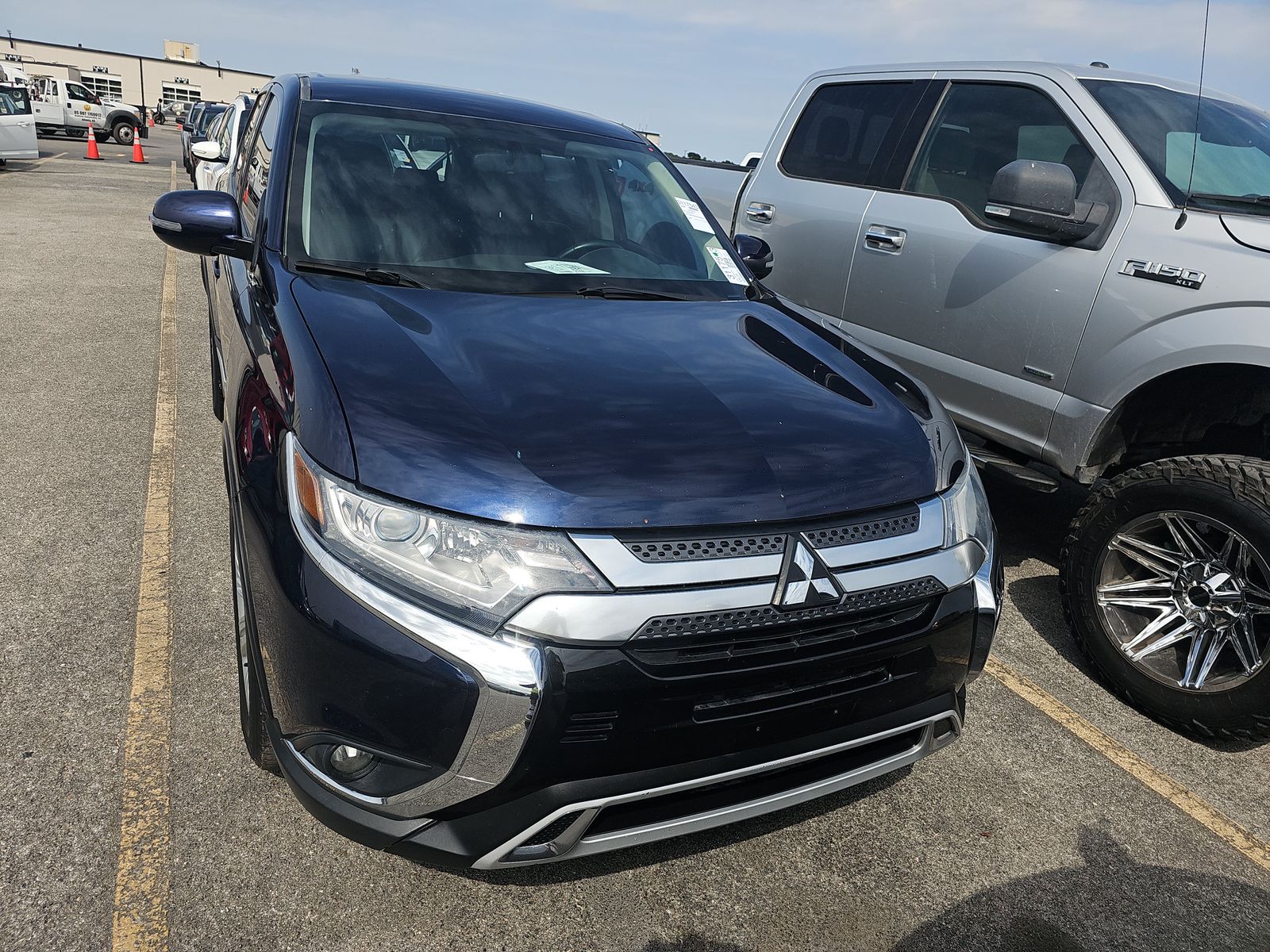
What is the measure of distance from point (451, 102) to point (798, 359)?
1.82 m

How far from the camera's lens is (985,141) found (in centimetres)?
437

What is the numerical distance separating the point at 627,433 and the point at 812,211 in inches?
128

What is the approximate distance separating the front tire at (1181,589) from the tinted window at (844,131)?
224 centimetres

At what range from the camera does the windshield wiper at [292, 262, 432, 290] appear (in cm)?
282

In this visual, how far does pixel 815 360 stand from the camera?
9.29 ft

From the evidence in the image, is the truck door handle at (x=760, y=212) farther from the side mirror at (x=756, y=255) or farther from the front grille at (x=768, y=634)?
the front grille at (x=768, y=634)

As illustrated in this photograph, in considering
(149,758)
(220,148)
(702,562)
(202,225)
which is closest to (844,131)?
(202,225)

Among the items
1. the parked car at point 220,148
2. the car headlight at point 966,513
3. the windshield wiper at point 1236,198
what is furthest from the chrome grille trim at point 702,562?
the parked car at point 220,148

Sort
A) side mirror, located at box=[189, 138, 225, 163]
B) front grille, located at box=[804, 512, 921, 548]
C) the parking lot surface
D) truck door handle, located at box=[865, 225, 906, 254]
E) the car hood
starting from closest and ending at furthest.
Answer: the car hood, front grille, located at box=[804, 512, 921, 548], the parking lot surface, truck door handle, located at box=[865, 225, 906, 254], side mirror, located at box=[189, 138, 225, 163]

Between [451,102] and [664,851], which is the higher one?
[451,102]

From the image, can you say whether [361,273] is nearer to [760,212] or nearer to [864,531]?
[864,531]

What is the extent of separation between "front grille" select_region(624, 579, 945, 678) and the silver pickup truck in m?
1.58

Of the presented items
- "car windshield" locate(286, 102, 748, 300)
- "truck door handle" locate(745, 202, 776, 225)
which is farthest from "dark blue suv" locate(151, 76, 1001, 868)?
"truck door handle" locate(745, 202, 776, 225)

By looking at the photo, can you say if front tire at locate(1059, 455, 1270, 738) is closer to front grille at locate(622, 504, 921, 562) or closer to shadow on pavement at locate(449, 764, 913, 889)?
shadow on pavement at locate(449, 764, 913, 889)
